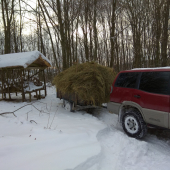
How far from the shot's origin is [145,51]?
17438mm

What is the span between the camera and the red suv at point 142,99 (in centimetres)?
329

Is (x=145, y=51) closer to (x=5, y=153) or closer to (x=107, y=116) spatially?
(x=107, y=116)

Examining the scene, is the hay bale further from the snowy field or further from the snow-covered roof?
the snow-covered roof

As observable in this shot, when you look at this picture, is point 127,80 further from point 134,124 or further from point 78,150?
point 78,150

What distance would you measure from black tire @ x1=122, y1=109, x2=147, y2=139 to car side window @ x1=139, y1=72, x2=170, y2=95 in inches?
30.1

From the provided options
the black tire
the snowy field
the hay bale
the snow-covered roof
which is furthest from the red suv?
the snow-covered roof

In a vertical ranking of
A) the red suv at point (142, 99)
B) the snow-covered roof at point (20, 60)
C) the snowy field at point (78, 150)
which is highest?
the snow-covered roof at point (20, 60)

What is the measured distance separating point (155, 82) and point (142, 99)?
0.55m

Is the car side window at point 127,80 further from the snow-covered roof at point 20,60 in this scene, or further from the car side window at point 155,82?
the snow-covered roof at point 20,60

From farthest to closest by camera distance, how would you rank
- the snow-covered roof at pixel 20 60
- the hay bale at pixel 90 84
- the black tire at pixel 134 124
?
1. the snow-covered roof at pixel 20 60
2. the hay bale at pixel 90 84
3. the black tire at pixel 134 124

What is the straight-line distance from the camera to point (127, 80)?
426 centimetres

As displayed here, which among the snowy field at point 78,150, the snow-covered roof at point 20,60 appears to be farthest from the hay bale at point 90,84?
the snow-covered roof at point 20,60

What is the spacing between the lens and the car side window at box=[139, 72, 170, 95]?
331 centimetres

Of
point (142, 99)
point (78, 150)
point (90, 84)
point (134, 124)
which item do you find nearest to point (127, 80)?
point (142, 99)
